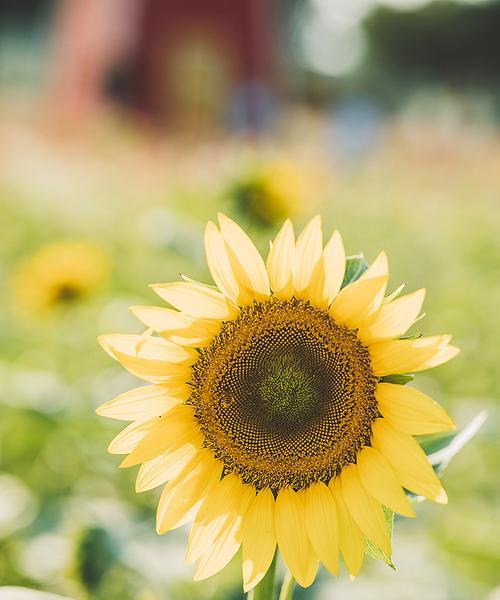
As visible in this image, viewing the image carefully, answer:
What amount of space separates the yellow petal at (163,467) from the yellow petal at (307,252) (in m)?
0.27

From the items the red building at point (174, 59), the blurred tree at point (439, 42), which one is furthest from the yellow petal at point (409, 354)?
the blurred tree at point (439, 42)

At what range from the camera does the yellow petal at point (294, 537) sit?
0.99 m

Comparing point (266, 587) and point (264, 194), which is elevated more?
point (264, 194)

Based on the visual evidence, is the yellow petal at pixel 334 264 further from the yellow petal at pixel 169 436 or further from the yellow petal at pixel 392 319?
the yellow petal at pixel 169 436

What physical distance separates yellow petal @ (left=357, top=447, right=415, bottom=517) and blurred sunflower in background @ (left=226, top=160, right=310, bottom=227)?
155 cm

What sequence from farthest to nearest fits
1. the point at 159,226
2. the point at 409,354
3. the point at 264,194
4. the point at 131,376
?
the point at 264,194
the point at 159,226
the point at 131,376
the point at 409,354

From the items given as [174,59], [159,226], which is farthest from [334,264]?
[174,59]

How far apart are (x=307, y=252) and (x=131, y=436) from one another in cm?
33

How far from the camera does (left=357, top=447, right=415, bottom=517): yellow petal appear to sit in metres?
0.94

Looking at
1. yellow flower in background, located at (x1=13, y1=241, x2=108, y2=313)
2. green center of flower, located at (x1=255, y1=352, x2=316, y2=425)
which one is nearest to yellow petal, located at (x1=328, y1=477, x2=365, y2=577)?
green center of flower, located at (x1=255, y1=352, x2=316, y2=425)

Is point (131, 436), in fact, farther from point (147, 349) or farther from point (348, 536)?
point (348, 536)

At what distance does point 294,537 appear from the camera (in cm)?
101

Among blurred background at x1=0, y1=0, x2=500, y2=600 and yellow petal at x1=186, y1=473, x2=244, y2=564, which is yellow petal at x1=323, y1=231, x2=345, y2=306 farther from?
blurred background at x1=0, y1=0, x2=500, y2=600

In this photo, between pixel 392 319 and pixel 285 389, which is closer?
pixel 392 319
